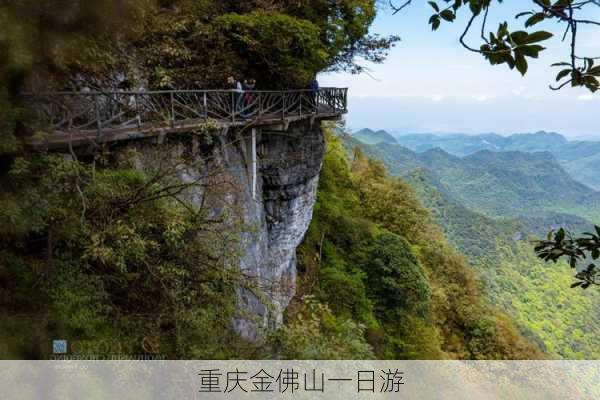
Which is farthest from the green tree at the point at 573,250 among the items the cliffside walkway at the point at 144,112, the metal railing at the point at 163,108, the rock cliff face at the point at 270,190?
the rock cliff face at the point at 270,190

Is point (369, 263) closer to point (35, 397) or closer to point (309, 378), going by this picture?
point (309, 378)

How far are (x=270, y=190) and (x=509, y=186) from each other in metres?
159

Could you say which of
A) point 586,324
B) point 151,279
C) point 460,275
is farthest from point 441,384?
point 586,324

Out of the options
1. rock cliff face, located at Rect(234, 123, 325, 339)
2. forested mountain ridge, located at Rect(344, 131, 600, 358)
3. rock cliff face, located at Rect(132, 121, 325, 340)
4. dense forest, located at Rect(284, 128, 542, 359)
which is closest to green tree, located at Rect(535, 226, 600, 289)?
rock cliff face, located at Rect(132, 121, 325, 340)

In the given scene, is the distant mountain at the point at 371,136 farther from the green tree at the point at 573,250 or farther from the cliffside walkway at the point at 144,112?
the green tree at the point at 573,250

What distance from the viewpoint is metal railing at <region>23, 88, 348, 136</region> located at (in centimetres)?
450

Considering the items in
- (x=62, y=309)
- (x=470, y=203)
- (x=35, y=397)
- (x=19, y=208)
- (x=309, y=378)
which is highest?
(x=19, y=208)

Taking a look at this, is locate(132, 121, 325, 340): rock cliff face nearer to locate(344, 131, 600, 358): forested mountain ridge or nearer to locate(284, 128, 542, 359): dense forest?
locate(284, 128, 542, 359): dense forest

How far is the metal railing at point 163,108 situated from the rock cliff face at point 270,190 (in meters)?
0.50

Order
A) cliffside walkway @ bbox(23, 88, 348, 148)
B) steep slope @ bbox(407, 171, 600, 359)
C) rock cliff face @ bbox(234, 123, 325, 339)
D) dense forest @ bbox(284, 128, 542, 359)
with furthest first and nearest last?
steep slope @ bbox(407, 171, 600, 359) → dense forest @ bbox(284, 128, 542, 359) → rock cliff face @ bbox(234, 123, 325, 339) → cliffside walkway @ bbox(23, 88, 348, 148)

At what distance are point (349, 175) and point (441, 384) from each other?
11.9 meters

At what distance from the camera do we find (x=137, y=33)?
19.9 ft

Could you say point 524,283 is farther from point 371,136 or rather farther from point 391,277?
point 371,136

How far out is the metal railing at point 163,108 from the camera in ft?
14.8
